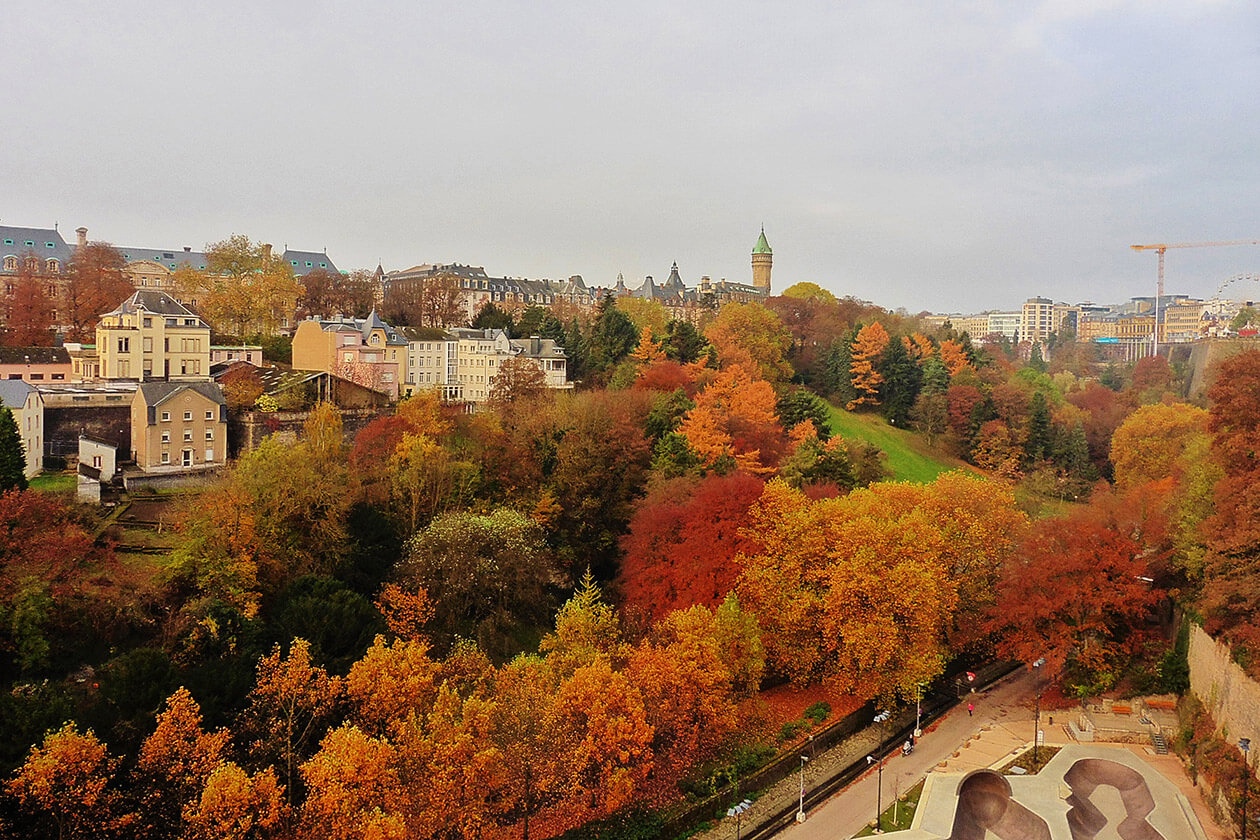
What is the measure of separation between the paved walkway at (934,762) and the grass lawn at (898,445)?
2231 centimetres

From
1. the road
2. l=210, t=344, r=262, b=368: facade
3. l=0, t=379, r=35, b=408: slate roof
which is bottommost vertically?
the road

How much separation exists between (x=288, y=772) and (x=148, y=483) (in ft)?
53.4

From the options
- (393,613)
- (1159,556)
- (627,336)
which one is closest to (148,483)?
(393,613)

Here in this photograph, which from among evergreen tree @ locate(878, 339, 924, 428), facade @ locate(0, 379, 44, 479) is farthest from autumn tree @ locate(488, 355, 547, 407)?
evergreen tree @ locate(878, 339, 924, 428)

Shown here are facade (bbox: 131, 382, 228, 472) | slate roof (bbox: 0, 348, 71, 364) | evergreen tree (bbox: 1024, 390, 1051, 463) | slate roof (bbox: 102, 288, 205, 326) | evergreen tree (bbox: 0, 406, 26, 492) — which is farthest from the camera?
evergreen tree (bbox: 1024, 390, 1051, 463)

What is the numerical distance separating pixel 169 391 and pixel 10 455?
7279 mm

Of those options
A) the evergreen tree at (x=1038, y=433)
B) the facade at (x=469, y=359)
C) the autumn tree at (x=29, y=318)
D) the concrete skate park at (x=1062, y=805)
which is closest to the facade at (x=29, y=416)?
the autumn tree at (x=29, y=318)

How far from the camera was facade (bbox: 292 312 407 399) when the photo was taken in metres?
41.5

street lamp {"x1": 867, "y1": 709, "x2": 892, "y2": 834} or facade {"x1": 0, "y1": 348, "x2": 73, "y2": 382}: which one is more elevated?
facade {"x1": 0, "y1": 348, "x2": 73, "y2": 382}

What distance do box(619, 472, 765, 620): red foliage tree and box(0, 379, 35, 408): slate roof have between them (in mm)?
20609

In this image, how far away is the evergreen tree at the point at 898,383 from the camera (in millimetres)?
55875

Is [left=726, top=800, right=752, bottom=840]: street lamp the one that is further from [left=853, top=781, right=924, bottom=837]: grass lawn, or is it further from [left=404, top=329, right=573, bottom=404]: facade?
[left=404, top=329, right=573, bottom=404]: facade

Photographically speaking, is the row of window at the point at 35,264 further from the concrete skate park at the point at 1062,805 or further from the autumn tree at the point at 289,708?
the concrete skate park at the point at 1062,805

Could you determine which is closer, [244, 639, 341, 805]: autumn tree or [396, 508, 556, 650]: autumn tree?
[244, 639, 341, 805]: autumn tree
